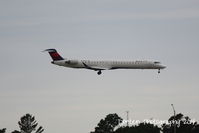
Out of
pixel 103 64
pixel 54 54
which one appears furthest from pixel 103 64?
Answer: pixel 54 54

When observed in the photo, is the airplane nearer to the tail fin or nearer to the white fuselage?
the white fuselage

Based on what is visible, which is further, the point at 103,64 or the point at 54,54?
the point at 54,54

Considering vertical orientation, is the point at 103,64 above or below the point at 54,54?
below

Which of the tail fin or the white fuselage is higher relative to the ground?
the tail fin

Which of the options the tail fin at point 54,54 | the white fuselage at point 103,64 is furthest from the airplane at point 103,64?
the tail fin at point 54,54

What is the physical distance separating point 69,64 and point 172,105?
4531 cm

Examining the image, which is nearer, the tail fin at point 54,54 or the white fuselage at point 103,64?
the white fuselage at point 103,64

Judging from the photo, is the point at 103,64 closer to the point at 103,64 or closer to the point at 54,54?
the point at 103,64

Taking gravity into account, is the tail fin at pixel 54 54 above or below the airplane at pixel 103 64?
above


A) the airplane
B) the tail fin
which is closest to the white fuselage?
the airplane

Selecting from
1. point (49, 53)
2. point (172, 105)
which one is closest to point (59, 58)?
point (49, 53)

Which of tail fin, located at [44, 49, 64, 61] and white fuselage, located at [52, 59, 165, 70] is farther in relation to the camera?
tail fin, located at [44, 49, 64, 61]

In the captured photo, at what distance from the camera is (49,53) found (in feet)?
598

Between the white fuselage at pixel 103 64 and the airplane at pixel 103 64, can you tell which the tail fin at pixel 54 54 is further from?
the white fuselage at pixel 103 64
